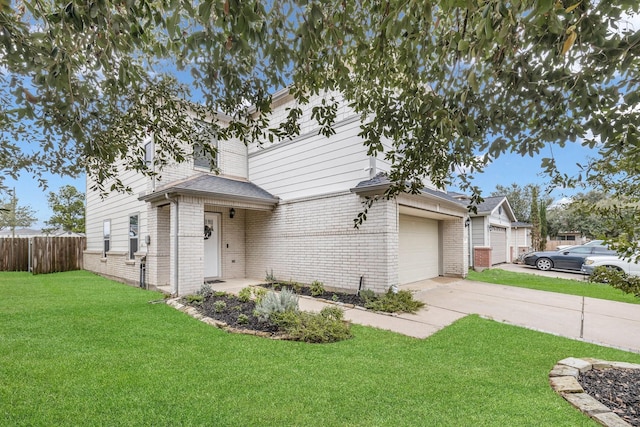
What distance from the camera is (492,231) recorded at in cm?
1777

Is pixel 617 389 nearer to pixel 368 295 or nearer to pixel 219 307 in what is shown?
pixel 368 295

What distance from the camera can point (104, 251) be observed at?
1293 centimetres

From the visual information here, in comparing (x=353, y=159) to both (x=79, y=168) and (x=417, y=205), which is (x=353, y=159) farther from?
(x=79, y=168)

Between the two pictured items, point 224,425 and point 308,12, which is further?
point 224,425

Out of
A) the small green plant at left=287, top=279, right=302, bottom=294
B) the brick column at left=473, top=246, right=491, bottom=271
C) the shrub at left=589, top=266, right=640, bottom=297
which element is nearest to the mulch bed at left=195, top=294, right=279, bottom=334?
the small green plant at left=287, top=279, right=302, bottom=294

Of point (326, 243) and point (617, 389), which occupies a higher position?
point (326, 243)

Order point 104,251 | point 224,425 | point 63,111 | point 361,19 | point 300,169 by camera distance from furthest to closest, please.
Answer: point 104,251
point 300,169
point 361,19
point 224,425
point 63,111

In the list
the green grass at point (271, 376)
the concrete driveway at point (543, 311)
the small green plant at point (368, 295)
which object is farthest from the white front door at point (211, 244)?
the concrete driveway at point (543, 311)

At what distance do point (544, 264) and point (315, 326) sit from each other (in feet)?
51.5

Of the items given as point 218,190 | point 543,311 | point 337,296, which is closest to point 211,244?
point 218,190

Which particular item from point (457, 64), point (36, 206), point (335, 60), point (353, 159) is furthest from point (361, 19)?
point (36, 206)

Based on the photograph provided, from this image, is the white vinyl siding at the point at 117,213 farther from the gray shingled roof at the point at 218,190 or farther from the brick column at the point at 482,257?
the brick column at the point at 482,257

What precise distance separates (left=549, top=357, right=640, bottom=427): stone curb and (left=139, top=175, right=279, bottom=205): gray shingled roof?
25.6 feet

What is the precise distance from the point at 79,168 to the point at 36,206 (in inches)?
1218
